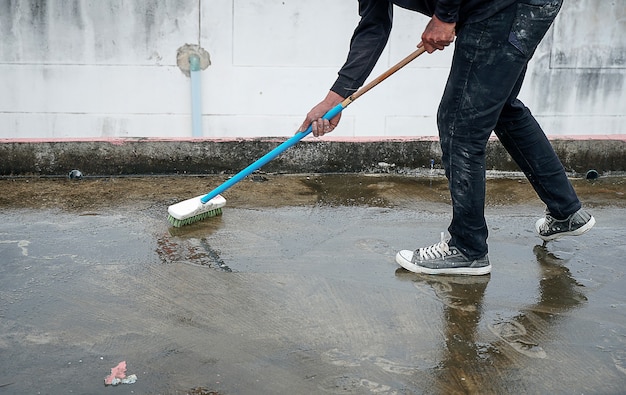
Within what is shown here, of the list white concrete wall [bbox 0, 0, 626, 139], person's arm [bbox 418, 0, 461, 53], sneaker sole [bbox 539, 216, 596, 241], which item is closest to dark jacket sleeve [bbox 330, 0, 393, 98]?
person's arm [bbox 418, 0, 461, 53]

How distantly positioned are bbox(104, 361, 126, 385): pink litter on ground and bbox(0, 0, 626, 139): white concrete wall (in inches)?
210

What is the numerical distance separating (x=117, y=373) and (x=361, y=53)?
189cm

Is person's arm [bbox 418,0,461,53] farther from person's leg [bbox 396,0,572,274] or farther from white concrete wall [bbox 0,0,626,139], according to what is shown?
white concrete wall [bbox 0,0,626,139]

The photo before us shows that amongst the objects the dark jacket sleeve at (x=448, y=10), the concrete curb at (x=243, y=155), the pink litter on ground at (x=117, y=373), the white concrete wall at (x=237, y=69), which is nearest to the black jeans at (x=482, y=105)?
the dark jacket sleeve at (x=448, y=10)

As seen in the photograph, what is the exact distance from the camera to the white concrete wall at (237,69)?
7035mm

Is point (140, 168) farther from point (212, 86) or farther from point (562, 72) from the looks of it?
point (562, 72)

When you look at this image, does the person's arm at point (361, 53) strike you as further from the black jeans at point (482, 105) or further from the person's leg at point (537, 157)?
the person's leg at point (537, 157)

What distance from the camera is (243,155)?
4.79m

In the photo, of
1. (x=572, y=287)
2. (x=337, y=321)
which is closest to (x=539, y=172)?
(x=572, y=287)

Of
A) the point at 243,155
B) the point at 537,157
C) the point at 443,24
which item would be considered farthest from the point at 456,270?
the point at 243,155

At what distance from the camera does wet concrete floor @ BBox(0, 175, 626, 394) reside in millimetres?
2176

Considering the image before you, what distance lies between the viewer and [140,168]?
471cm

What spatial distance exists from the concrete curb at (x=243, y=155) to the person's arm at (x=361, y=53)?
4.81ft

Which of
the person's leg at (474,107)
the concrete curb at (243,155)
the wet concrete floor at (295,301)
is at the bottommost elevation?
the wet concrete floor at (295,301)
